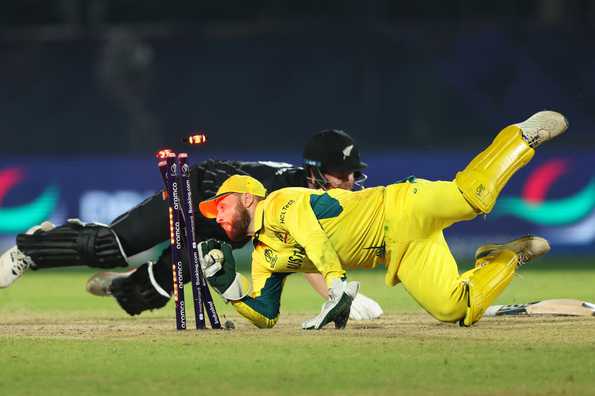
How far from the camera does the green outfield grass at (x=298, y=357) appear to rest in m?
5.70

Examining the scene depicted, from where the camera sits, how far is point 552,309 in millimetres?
8758

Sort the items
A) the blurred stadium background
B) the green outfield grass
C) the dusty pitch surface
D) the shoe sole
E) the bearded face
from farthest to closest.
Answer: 1. the blurred stadium background
2. the shoe sole
3. the bearded face
4. the dusty pitch surface
5. the green outfield grass

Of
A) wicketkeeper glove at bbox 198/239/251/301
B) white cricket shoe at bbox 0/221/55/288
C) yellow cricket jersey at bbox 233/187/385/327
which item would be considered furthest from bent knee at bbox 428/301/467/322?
white cricket shoe at bbox 0/221/55/288

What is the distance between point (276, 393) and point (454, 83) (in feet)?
46.6

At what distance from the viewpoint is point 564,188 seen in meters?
15.5

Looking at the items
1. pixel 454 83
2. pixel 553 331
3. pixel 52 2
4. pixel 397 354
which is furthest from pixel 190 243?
pixel 52 2

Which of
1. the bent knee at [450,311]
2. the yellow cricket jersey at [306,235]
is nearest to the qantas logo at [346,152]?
the yellow cricket jersey at [306,235]

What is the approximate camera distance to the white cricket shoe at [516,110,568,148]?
780cm

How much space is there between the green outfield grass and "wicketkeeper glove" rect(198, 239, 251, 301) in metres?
Result: 0.26

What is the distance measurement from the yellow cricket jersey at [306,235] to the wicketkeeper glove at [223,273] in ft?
0.27

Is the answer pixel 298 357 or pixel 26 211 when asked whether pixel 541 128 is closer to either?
pixel 298 357

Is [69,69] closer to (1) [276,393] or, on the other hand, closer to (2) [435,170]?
(2) [435,170]

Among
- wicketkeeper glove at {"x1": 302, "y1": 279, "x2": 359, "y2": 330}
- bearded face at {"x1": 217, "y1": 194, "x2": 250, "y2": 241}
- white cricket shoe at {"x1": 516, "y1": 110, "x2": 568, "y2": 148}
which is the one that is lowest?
wicketkeeper glove at {"x1": 302, "y1": 279, "x2": 359, "y2": 330}

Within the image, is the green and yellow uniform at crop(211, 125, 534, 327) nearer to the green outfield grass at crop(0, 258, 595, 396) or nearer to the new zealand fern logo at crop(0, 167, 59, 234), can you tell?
the green outfield grass at crop(0, 258, 595, 396)
